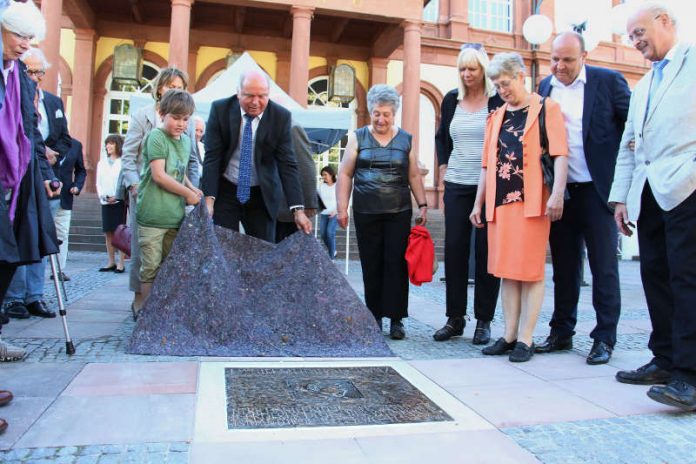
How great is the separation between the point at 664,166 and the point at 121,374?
2.64 metres

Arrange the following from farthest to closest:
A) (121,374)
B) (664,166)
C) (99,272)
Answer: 1. (99,272)
2. (121,374)
3. (664,166)

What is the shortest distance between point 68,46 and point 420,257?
57.2ft

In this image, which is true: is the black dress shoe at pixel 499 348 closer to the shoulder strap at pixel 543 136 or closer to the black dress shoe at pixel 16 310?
the shoulder strap at pixel 543 136

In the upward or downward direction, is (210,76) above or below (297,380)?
above

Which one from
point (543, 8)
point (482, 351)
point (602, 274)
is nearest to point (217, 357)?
point (482, 351)

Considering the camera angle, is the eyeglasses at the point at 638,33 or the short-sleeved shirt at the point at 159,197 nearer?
the eyeglasses at the point at 638,33

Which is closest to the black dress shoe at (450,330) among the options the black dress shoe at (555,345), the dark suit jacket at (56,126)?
the black dress shoe at (555,345)

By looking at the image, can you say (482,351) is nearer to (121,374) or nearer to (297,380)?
(297,380)

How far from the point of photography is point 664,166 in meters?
2.54

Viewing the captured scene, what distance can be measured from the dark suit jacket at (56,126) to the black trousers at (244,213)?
5.44 ft

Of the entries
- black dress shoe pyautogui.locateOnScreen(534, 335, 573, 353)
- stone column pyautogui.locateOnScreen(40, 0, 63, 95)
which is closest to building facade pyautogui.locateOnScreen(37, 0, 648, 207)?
stone column pyautogui.locateOnScreen(40, 0, 63, 95)

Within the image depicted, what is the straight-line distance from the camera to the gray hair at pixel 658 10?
2.63m

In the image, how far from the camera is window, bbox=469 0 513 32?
21328mm

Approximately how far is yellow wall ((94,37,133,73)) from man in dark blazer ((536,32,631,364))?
1711 cm
